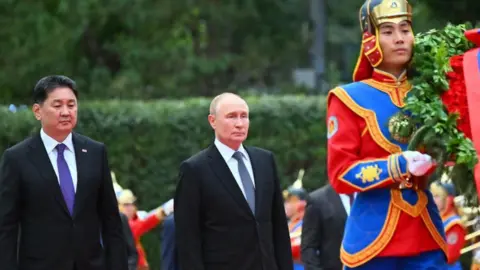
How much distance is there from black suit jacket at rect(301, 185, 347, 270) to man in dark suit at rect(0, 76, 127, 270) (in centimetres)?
376

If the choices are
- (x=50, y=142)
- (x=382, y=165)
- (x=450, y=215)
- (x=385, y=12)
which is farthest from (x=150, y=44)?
(x=382, y=165)

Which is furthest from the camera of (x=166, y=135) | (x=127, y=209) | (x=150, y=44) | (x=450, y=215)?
(x=150, y=44)

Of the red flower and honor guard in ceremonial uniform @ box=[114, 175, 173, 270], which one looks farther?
honor guard in ceremonial uniform @ box=[114, 175, 173, 270]

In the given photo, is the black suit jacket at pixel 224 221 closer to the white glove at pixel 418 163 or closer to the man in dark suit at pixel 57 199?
the man in dark suit at pixel 57 199

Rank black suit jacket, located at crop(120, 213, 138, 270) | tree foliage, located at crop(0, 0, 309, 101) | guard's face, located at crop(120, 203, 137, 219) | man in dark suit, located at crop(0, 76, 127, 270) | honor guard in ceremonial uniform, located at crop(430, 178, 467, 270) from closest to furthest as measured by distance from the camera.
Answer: man in dark suit, located at crop(0, 76, 127, 270)
honor guard in ceremonial uniform, located at crop(430, 178, 467, 270)
black suit jacket, located at crop(120, 213, 138, 270)
guard's face, located at crop(120, 203, 137, 219)
tree foliage, located at crop(0, 0, 309, 101)

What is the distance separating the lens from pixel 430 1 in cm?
1623

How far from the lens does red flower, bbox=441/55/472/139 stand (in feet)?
30.6

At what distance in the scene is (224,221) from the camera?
9734 mm

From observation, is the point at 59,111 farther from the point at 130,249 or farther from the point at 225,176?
the point at 130,249

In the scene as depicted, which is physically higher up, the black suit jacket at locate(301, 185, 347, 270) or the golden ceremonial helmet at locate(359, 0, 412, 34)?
the golden ceremonial helmet at locate(359, 0, 412, 34)

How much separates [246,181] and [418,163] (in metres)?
1.31

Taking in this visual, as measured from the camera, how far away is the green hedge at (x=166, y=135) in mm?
18953

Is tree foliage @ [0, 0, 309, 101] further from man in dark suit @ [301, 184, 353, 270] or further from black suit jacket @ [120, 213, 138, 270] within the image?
man in dark suit @ [301, 184, 353, 270]

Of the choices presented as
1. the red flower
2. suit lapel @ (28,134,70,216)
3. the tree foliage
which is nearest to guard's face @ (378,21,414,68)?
the red flower
